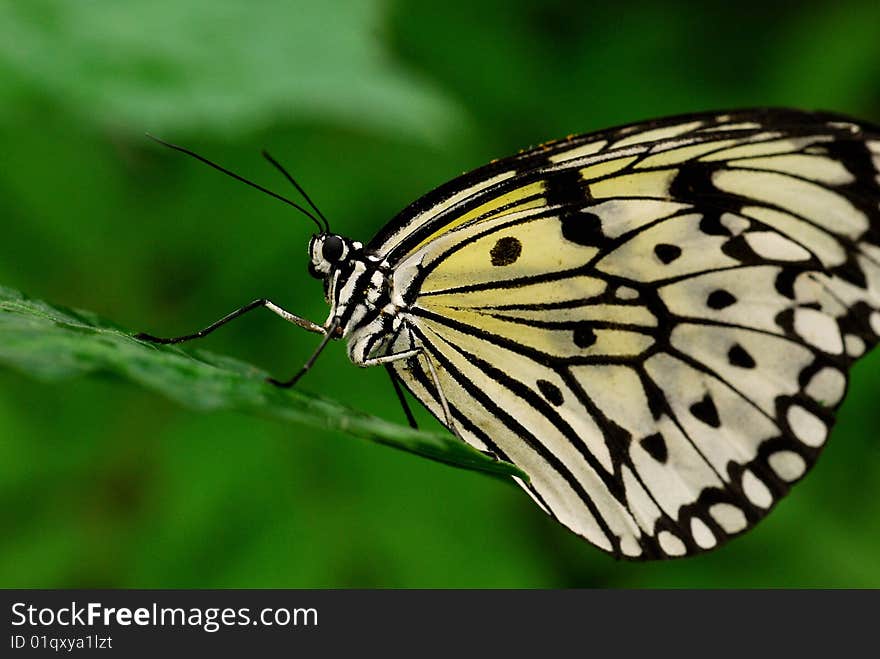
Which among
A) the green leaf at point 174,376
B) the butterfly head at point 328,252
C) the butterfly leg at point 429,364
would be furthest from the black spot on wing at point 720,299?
the green leaf at point 174,376

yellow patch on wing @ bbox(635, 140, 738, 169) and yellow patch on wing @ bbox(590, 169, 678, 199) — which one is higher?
yellow patch on wing @ bbox(635, 140, 738, 169)

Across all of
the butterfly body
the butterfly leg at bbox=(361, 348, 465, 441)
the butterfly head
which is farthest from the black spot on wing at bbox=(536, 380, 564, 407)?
the butterfly head

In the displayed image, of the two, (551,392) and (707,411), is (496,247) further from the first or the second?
(707,411)

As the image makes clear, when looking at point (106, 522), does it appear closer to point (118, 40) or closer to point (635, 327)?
point (118, 40)

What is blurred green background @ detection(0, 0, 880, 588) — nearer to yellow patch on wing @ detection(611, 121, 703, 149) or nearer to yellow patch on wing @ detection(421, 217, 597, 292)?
yellow patch on wing @ detection(421, 217, 597, 292)

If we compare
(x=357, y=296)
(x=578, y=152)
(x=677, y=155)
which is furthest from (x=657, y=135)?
(x=357, y=296)

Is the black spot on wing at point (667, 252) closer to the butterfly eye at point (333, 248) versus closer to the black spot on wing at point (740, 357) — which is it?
the black spot on wing at point (740, 357)

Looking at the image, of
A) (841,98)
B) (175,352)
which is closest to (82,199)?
(175,352)
